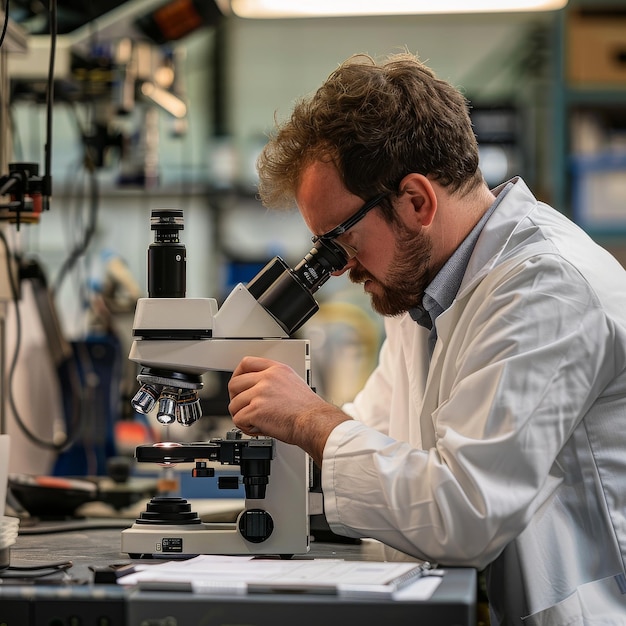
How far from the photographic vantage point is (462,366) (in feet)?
4.56

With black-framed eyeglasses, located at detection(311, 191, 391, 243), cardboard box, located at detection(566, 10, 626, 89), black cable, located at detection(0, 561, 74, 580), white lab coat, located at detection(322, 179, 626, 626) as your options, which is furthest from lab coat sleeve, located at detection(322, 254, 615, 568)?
cardboard box, located at detection(566, 10, 626, 89)

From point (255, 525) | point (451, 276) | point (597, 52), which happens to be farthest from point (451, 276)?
point (597, 52)

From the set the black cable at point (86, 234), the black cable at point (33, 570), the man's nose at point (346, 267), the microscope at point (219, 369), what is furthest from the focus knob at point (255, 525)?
the black cable at point (86, 234)

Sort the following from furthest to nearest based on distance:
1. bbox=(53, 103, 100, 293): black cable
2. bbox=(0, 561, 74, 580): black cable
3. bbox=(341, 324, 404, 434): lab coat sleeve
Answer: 1. bbox=(53, 103, 100, 293): black cable
2. bbox=(341, 324, 404, 434): lab coat sleeve
3. bbox=(0, 561, 74, 580): black cable

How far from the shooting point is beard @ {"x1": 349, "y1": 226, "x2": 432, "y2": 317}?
1.59 m

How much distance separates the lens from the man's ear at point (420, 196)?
1.55 m

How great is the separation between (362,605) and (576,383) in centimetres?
47

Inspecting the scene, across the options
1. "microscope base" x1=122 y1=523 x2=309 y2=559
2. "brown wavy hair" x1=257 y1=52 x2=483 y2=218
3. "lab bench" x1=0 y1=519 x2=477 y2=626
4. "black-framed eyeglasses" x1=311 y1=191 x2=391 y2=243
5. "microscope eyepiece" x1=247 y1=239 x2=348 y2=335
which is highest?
"brown wavy hair" x1=257 y1=52 x2=483 y2=218

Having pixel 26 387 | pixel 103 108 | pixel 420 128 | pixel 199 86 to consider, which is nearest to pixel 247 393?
pixel 420 128

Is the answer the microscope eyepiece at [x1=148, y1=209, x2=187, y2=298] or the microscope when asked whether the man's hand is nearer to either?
the microscope

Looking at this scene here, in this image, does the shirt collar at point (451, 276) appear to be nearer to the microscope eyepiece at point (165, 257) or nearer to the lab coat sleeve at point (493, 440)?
the lab coat sleeve at point (493, 440)

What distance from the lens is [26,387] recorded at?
2.64 meters

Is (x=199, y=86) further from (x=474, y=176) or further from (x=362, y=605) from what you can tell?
(x=362, y=605)

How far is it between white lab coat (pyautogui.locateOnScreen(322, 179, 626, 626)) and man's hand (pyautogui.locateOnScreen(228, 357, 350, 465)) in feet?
0.13
